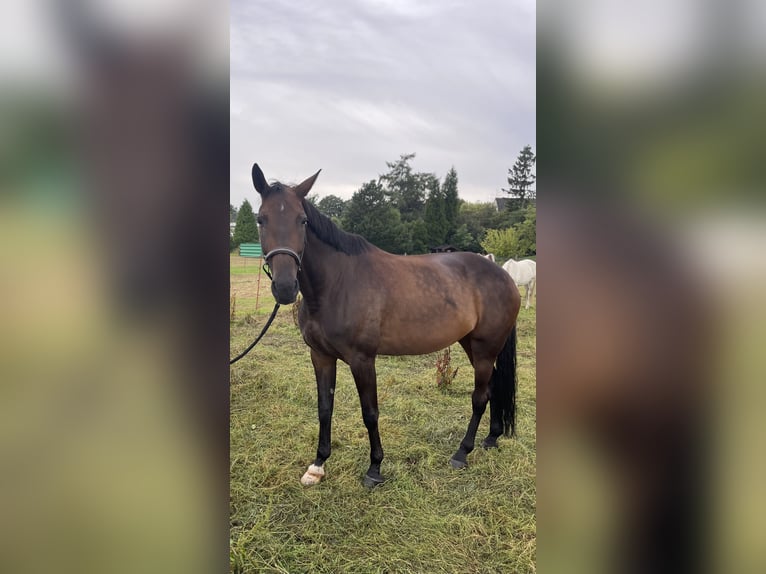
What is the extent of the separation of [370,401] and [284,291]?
3.74 ft

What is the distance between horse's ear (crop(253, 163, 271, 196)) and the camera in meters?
2.05

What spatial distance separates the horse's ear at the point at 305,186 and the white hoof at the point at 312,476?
1.91 meters

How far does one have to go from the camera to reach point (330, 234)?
264cm

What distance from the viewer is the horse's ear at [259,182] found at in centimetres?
205

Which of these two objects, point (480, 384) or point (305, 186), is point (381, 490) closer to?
point (480, 384)

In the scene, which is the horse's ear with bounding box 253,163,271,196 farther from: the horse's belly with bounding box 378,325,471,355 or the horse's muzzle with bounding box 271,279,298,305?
the horse's belly with bounding box 378,325,471,355
